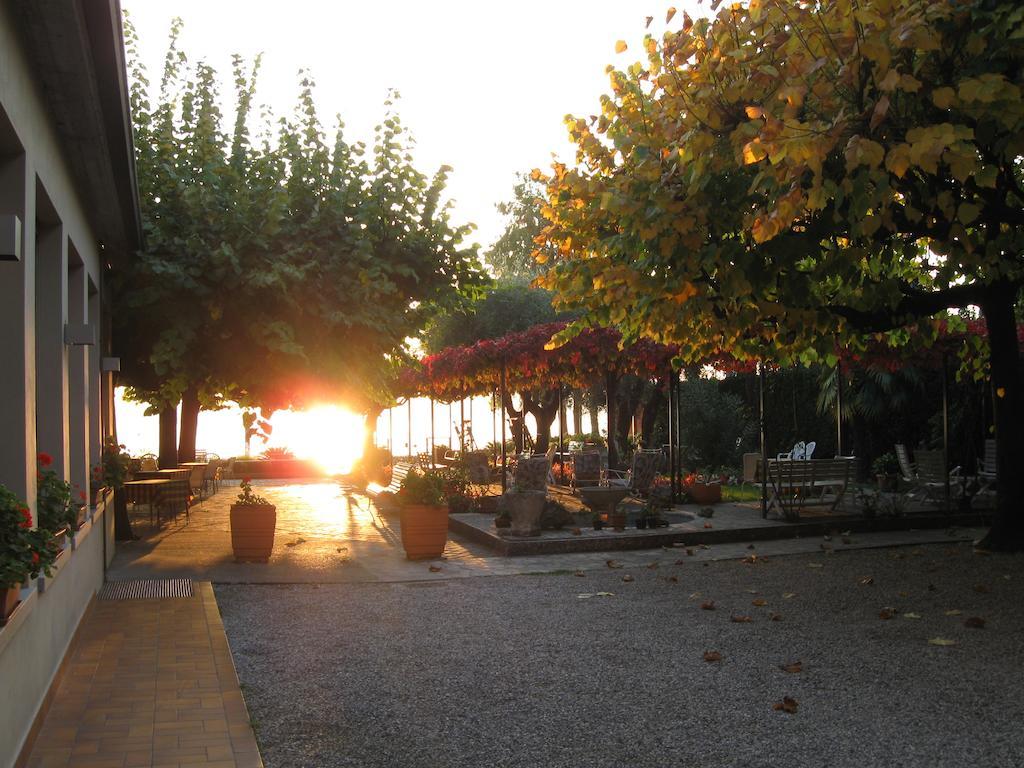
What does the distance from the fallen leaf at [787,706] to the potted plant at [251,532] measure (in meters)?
7.07

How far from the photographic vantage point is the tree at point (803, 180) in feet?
17.5

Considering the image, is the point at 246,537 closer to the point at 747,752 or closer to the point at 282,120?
the point at 282,120

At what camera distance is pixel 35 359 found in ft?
19.6

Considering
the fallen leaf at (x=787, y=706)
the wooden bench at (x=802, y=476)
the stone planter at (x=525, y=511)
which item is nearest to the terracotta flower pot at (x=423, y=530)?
the stone planter at (x=525, y=511)

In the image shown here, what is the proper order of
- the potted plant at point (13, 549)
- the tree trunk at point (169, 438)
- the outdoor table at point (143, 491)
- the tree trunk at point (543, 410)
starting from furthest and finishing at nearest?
the tree trunk at point (543, 410)
the tree trunk at point (169, 438)
the outdoor table at point (143, 491)
the potted plant at point (13, 549)

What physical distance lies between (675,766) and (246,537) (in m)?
7.49

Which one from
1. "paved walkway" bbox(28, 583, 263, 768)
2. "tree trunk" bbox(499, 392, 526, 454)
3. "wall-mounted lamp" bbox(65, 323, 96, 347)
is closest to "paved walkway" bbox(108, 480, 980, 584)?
"paved walkway" bbox(28, 583, 263, 768)

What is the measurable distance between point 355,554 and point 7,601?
25.9 ft

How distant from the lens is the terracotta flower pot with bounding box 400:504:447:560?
10.8 metres

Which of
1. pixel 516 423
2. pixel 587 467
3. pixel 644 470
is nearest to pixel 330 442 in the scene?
pixel 516 423

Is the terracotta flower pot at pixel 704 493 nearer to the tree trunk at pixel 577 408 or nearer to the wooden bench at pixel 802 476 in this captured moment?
the wooden bench at pixel 802 476

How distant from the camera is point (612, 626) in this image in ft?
23.1

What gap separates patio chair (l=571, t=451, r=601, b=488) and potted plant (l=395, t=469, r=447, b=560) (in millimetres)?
8028

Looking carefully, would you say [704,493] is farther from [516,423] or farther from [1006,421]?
[516,423]
